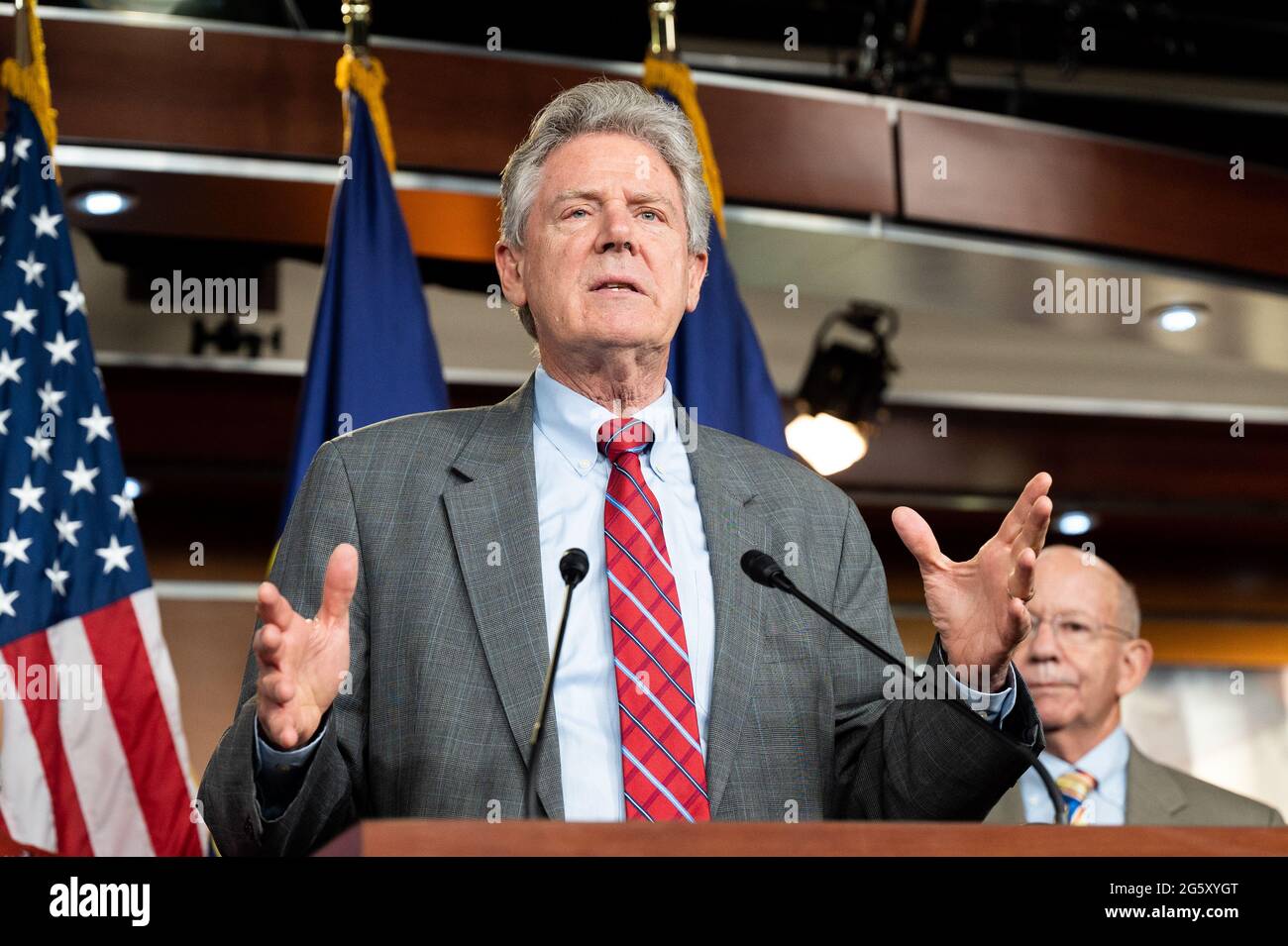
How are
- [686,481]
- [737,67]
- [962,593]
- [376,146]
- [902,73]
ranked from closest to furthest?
[962,593] → [686,481] → [376,146] → [902,73] → [737,67]

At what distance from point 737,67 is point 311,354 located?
79.0 inches

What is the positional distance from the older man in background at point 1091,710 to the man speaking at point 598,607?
5.86 ft

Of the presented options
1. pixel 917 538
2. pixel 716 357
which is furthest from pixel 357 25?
pixel 917 538

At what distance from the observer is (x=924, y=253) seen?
4.36m

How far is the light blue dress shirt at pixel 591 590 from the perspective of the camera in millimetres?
1748

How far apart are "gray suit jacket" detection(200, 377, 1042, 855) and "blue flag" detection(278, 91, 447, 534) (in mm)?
1265

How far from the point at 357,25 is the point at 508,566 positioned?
2.02 metres

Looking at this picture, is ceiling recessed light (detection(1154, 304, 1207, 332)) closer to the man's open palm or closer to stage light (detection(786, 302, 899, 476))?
stage light (detection(786, 302, 899, 476))

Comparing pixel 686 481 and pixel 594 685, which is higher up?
pixel 686 481

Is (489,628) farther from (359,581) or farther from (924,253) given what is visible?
(924,253)

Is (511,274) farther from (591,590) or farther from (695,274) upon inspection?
(591,590)

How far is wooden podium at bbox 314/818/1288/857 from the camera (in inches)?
41.6

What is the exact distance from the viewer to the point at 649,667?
5.95ft
